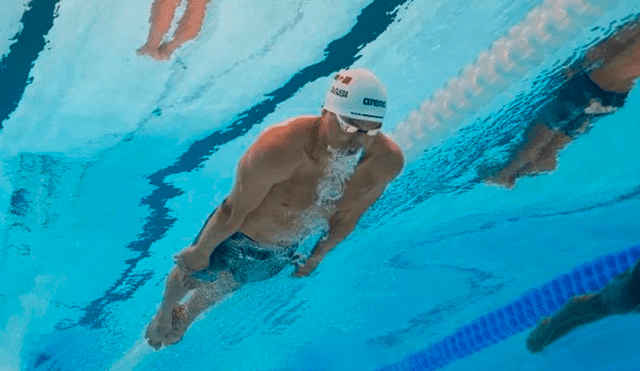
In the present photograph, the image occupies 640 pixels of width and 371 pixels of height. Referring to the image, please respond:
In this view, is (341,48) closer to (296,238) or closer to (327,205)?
(327,205)

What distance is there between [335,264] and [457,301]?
148 inches

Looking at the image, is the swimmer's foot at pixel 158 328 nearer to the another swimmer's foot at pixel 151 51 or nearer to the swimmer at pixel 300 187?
the swimmer at pixel 300 187

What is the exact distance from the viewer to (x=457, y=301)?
11.8m

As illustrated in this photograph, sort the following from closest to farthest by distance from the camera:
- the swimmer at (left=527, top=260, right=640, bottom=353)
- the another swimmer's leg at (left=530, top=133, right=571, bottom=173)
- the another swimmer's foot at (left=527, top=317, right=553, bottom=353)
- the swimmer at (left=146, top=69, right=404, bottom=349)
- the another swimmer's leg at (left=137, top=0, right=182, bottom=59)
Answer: the swimmer at (left=146, top=69, right=404, bottom=349)
the another swimmer's leg at (left=137, top=0, right=182, bottom=59)
the swimmer at (left=527, top=260, right=640, bottom=353)
the another swimmer's leg at (left=530, top=133, right=571, bottom=173)
the another swimmer's foot at (left=527, top=317, right=553, bottom=353)

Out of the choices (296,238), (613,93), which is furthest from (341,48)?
(613,93)

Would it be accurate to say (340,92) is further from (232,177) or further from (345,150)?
(232,177)

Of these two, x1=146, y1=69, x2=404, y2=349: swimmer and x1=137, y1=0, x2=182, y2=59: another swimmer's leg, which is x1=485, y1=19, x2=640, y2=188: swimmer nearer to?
x1=146, y1=69, x2=404, y2=349: swimmer

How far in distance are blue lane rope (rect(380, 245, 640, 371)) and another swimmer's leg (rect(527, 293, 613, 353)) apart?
1.40 metres

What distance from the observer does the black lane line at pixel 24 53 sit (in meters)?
4.28

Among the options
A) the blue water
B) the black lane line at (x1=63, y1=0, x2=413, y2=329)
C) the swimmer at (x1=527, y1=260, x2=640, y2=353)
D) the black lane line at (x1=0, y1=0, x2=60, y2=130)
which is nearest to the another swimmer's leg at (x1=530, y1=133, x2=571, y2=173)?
the blue water

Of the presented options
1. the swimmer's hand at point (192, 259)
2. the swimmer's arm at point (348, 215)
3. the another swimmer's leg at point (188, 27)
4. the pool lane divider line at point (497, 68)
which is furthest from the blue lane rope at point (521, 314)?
the another swimmer's leg at point (188, 27)

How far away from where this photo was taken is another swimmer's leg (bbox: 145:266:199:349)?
543 cm

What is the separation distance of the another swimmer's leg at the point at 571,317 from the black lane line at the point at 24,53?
630cm

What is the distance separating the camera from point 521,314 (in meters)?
12.0
